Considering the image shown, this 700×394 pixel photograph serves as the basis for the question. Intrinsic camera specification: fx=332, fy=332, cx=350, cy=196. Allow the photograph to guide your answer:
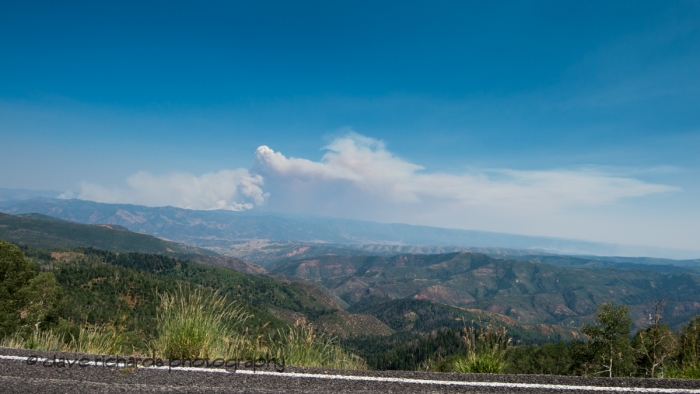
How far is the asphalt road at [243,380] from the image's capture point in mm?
4840

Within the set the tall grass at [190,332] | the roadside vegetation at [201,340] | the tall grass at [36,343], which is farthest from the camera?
the tall grass at [36,343]

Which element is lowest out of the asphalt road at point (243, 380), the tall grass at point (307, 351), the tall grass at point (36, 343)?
the tall grass at point (36, 343)

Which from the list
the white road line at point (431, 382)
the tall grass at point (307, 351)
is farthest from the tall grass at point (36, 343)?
Answer: the tall grass at point (307, 351)

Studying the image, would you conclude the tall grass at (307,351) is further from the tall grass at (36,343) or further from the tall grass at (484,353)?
the tall grass at (36,343)

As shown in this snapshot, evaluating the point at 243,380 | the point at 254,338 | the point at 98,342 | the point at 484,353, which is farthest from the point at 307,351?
the point at 98,342

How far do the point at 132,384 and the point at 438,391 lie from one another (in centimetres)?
462

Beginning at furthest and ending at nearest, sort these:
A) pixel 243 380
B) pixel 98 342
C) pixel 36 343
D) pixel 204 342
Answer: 1. pixel 98 342
2. pixel 36 343
3. pixel 204 342
4. pixel 243 380

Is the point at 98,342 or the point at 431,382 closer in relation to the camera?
the point at 431,382

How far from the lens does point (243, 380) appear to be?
17.4ft

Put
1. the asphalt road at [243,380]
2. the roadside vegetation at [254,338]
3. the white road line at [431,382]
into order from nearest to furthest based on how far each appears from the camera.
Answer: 1. the asphalt road at [243,380]
2. the white road line at [431,382]
3. the roadside vegetation at [254,338]

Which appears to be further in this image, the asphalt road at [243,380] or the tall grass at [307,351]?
the tall grass at [307,351]

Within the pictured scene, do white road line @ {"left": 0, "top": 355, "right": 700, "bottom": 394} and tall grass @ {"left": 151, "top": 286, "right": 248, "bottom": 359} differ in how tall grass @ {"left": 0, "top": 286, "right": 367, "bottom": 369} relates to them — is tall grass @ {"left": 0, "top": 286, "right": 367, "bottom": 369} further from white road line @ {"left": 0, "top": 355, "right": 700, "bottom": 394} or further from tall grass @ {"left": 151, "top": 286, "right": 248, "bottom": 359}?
white road line @ {"left": 0, "top": 355, "right": 700, "bottom": 394}

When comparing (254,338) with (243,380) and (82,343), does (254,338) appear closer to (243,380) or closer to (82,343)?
(243,380)

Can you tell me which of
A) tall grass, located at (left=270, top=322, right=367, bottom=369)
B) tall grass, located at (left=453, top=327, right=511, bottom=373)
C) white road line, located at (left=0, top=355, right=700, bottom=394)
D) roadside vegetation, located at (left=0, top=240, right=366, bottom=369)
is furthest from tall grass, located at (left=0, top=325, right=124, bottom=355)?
tall grass, located at (left=453, top=327, right=511, bottom=373)
